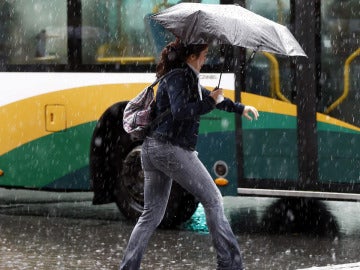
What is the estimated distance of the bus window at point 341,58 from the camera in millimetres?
10211

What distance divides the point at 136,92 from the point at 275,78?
1.38 meters

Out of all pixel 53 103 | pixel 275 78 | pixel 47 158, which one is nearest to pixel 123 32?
pixel 53 103

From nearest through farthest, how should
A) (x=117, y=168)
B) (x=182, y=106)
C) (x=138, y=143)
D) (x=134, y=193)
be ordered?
(x=182, y=106) → (x=134, y=193) → (x=138, y=143) → (x=117, y=168)

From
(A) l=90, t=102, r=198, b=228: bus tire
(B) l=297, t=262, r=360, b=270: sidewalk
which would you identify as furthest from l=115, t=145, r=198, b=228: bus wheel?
(B) l=297, t=262, r=360, b=270: sidewalk

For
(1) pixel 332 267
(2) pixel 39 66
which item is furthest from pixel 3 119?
(1) pixel 332 267

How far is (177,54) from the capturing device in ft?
25.1

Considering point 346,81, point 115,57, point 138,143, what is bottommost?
point 138,143

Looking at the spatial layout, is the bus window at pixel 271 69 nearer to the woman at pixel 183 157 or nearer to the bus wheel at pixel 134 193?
the bus wheel at pixel 134 193

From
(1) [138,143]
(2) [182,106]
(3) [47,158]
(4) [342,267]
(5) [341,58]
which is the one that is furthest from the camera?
(3) [47,158]

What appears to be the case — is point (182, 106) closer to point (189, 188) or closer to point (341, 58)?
point (189, 188)

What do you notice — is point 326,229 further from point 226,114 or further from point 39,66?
point 39,66

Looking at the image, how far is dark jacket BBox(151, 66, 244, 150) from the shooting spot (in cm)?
732

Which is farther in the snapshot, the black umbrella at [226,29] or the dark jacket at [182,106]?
the black umbrella at [226,29]

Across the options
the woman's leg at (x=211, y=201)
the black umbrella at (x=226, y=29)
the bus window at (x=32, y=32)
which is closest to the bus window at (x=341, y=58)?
the black umbrella at (x=226, y=29)
